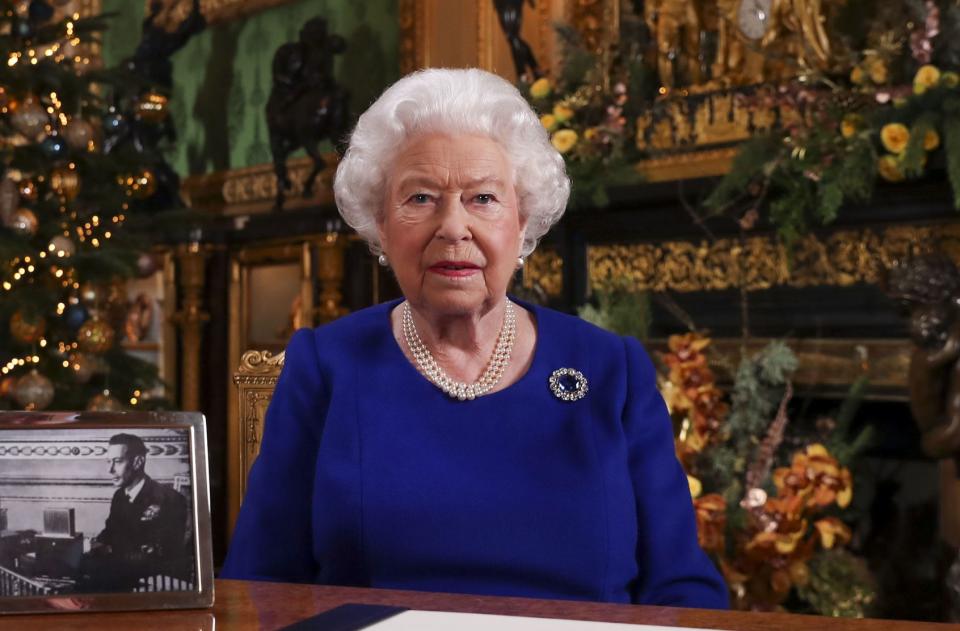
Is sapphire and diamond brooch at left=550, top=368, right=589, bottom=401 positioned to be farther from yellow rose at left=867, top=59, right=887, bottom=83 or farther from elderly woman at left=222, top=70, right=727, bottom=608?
yellow rose at left=867, top=59, right=887, bottom=83

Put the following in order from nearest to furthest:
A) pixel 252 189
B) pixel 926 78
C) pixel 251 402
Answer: pixel 251 402
pixel 926 78
pixel 252 189

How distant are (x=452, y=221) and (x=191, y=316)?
240 inches

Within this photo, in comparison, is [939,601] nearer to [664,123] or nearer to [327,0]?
[664,123]

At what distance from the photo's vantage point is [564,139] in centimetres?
440

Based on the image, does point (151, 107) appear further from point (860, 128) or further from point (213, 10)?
point (860, 128)

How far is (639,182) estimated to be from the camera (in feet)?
14.6

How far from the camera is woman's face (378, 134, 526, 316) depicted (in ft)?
5.06

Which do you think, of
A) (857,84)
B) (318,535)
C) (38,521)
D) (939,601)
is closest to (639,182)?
(857,84)

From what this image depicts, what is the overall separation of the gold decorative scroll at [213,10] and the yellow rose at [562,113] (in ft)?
11.2

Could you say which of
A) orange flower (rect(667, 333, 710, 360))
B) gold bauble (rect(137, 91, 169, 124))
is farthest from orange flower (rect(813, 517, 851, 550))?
gold bauble (rect(137, 91, 169, 124))

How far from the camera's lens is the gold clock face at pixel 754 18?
13.6 feet

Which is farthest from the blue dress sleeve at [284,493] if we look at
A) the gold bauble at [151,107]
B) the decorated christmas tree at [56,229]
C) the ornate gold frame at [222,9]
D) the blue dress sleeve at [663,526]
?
the ornate gold frame at [222,9]

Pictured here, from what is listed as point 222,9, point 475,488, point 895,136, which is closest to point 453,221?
point 475,488

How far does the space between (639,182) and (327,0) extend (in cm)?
323
